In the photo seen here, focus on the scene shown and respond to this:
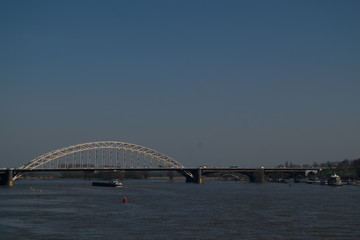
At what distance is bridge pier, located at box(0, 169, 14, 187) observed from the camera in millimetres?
111562

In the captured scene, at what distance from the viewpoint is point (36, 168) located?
116 metres

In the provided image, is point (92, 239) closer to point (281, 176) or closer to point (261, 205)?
point (261, 205)

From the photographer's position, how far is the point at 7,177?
112 metres

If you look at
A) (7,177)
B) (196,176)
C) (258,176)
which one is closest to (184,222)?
(7,177)

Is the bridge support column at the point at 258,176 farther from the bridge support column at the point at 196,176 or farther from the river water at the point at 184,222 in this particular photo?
the river water at the point at 184,222

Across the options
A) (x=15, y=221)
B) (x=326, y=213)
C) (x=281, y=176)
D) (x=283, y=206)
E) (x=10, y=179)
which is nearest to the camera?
(x=15, y=221)

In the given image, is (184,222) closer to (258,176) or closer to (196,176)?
(196,176)

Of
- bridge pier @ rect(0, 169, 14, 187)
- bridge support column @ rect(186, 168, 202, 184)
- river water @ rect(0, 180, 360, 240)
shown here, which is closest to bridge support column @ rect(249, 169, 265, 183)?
bridge support column @ rect(186, 168, 202, 184)

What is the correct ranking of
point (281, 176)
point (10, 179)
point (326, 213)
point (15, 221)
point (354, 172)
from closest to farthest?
point (15, 221), point (326, 213), point (10, 179), point (354, 172), point (281, 176)

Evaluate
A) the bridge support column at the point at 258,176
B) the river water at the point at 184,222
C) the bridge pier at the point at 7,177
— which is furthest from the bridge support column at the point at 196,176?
the river water at the point at 184,222

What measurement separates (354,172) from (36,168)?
89823 millimetres

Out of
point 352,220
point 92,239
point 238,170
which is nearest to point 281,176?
point 238,170

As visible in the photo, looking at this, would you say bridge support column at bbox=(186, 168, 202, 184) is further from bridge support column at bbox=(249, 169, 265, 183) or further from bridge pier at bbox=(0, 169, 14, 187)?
bridge pier at bbox=(0, 169, 14, 187)

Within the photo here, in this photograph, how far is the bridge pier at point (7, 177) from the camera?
112 m
